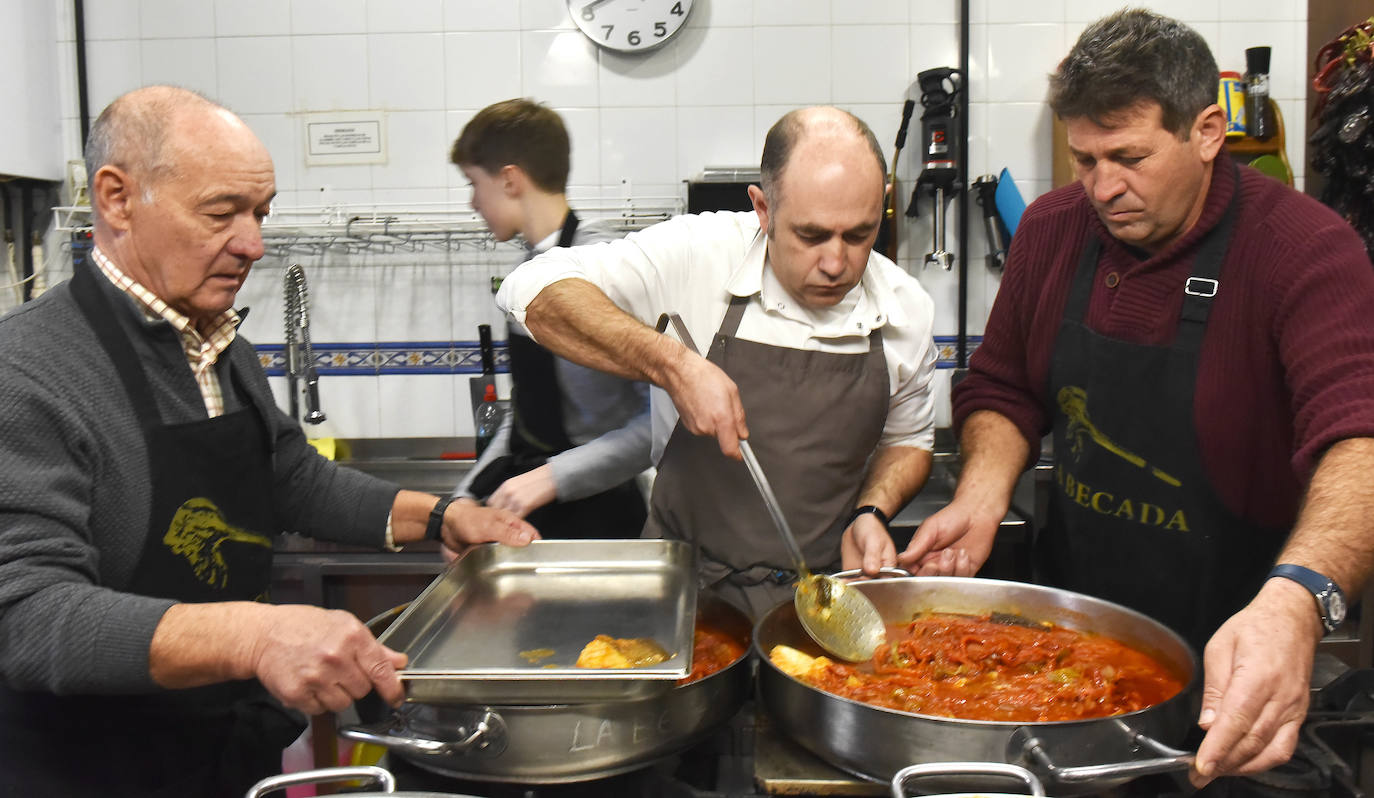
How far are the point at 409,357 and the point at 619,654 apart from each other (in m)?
2.59

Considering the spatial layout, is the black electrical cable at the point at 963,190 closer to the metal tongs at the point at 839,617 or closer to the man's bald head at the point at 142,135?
the metal tongs at the point at 839,617

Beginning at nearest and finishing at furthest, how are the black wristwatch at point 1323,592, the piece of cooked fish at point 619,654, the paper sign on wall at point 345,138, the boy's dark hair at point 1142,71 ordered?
the black wristwatch at point 1323,592, the piece of cooked fish at point 619,654, the boy's dark hair at point 1142,71, the paper sign on wall at point 345,138

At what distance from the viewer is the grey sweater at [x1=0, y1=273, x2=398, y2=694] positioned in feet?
3.81

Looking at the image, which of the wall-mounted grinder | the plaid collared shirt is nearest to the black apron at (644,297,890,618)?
the plaid collared shirt

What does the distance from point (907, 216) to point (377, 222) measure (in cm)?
189

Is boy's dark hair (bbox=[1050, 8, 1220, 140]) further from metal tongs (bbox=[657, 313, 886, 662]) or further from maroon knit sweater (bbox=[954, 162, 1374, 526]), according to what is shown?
metal tongs (bbox=[657, 313, 886, 662])

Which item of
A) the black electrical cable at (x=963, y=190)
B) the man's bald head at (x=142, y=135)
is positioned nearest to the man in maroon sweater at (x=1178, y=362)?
the man's bald head at (x=142, y=135)

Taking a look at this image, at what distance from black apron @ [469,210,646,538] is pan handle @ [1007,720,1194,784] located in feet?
5.37

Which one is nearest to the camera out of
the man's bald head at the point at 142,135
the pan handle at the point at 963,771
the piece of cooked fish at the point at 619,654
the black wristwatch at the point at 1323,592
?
the pan handle at the point at 963,771

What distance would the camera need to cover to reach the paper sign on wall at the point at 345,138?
365 cm

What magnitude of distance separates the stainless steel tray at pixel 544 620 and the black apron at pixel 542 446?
766mm

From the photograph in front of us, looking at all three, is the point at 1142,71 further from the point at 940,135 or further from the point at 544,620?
the point at 940,135

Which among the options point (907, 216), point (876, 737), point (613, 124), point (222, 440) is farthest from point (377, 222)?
point (876, 737)

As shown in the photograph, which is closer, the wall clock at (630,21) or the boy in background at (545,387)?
the boy in background at (545,387)
